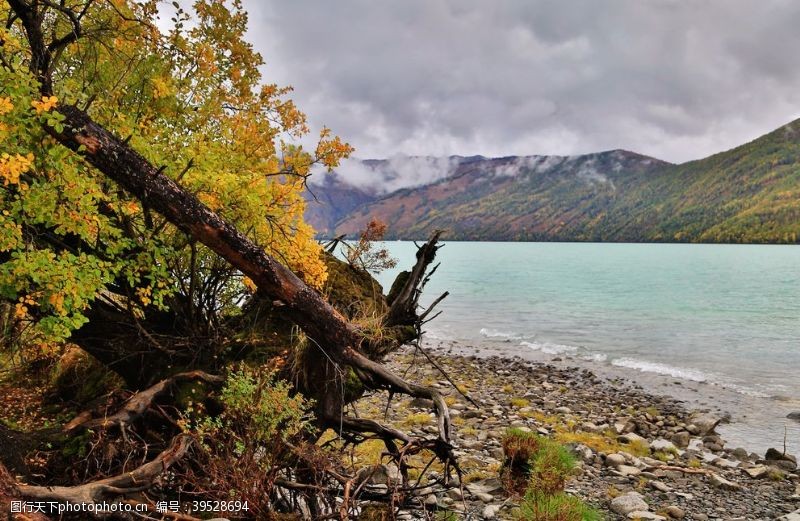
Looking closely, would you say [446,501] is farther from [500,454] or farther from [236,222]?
[236,222]

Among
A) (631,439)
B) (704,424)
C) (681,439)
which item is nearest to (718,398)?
(704,424)

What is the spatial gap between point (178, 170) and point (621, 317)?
4174 cm

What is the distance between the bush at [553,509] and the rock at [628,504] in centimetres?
162

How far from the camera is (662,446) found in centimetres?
1445

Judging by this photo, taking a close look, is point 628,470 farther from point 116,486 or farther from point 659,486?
Result: point 116,486

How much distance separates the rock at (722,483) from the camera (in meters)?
11.5

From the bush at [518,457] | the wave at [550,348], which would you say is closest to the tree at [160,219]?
the bush at [518,457]

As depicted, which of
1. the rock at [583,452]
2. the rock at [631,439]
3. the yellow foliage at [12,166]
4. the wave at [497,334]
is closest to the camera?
the yellow foliage at [12,166]

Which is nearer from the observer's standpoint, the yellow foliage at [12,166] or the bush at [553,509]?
the yellow foliage at [12,166]

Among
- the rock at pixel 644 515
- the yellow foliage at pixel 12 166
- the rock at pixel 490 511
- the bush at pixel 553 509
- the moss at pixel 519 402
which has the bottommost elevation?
the moss at pixel 519 402

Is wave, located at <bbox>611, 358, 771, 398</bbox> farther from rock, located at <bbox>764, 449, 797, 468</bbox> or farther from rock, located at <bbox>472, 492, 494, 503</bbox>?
rock, located at <bbox>472, 492, 494, 503</bbox>

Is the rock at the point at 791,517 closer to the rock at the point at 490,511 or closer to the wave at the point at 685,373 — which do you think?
the rock at the point at 490,511

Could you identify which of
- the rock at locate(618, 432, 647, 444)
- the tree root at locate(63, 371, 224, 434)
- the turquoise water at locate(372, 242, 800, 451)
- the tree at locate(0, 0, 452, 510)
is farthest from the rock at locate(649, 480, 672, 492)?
the tree root at locate(63, 371, 224, 434)

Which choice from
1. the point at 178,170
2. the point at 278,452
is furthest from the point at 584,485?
the point at 178,170
